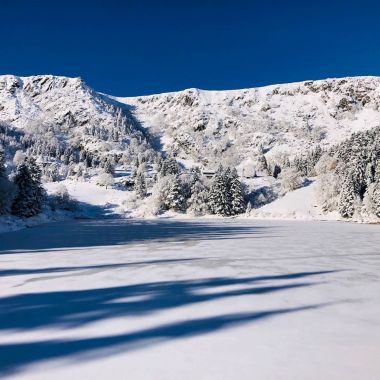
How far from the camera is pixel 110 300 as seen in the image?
25.4ft

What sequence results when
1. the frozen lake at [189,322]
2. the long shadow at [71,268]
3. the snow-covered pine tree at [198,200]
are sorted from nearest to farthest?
the frozen lake at [189,322]
the long shadow at [71,268]
the snow-covered pine tree at [198,200]

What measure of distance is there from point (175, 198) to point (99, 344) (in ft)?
278

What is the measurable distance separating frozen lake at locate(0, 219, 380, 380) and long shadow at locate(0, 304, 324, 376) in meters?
0.02

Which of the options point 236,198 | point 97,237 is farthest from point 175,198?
point 97,237

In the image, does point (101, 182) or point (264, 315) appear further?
point (101, 182)

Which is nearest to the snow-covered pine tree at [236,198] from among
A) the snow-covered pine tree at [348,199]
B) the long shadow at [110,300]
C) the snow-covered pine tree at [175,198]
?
the snow-covered pine tree at [175,198]

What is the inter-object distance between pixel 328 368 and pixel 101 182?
13409 centimetres

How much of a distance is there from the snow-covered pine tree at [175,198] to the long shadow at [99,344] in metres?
82.8

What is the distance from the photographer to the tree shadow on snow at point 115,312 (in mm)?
5059

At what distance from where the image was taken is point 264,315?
6.79 metres

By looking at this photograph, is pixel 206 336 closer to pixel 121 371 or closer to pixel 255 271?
pixel 121 371

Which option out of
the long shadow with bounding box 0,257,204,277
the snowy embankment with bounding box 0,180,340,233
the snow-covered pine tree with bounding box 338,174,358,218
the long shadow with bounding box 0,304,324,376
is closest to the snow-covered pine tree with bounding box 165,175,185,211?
the snowy embankment with bounding box 0,180,340,233

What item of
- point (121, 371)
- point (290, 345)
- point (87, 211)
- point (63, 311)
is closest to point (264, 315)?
point (290, 345)

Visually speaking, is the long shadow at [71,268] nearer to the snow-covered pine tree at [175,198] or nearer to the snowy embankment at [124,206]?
the snowy embankment at [124,206]
